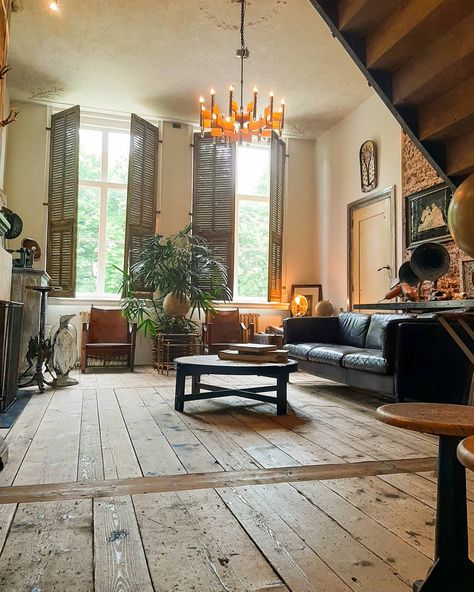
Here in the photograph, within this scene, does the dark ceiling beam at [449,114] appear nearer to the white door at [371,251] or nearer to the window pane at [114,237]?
the white door at [371,251]

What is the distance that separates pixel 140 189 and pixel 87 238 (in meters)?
1.08

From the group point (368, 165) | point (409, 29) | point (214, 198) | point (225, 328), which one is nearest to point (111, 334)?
point (225, 328)

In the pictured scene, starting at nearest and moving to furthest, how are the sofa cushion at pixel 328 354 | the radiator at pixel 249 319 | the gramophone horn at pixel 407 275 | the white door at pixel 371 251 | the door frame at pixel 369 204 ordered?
the sofa cushion at pixel 328 354 < the gramophone horn at pixel 407 275 < the door frame at pixel 369 204 < the white door at pixel 371 251 < the radiator at pixel 249 319

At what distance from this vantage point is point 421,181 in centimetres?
527

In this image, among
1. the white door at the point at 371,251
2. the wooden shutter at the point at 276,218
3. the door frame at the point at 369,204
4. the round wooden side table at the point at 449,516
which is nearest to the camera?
the round wooden side table at the point at 449,516

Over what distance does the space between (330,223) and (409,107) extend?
479cm

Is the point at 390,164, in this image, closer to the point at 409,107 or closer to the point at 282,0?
the point at 282,0

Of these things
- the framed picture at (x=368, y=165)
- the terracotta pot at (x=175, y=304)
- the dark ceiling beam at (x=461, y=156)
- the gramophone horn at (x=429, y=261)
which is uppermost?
the framed picture at (x=368, y=165)

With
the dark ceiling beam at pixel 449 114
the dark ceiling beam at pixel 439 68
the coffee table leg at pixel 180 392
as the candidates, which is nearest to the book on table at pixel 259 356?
the coffee table leg at pixel 180 392

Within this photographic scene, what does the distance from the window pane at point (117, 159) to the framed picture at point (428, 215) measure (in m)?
4.17

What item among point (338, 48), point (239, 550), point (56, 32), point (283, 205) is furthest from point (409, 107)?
point (283, 205)

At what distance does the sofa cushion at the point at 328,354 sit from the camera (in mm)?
4113

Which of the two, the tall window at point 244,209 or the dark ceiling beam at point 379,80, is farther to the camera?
the tall window at point 244,209

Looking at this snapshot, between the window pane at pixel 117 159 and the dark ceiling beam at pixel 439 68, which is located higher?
the window pane at pixel 117 159
